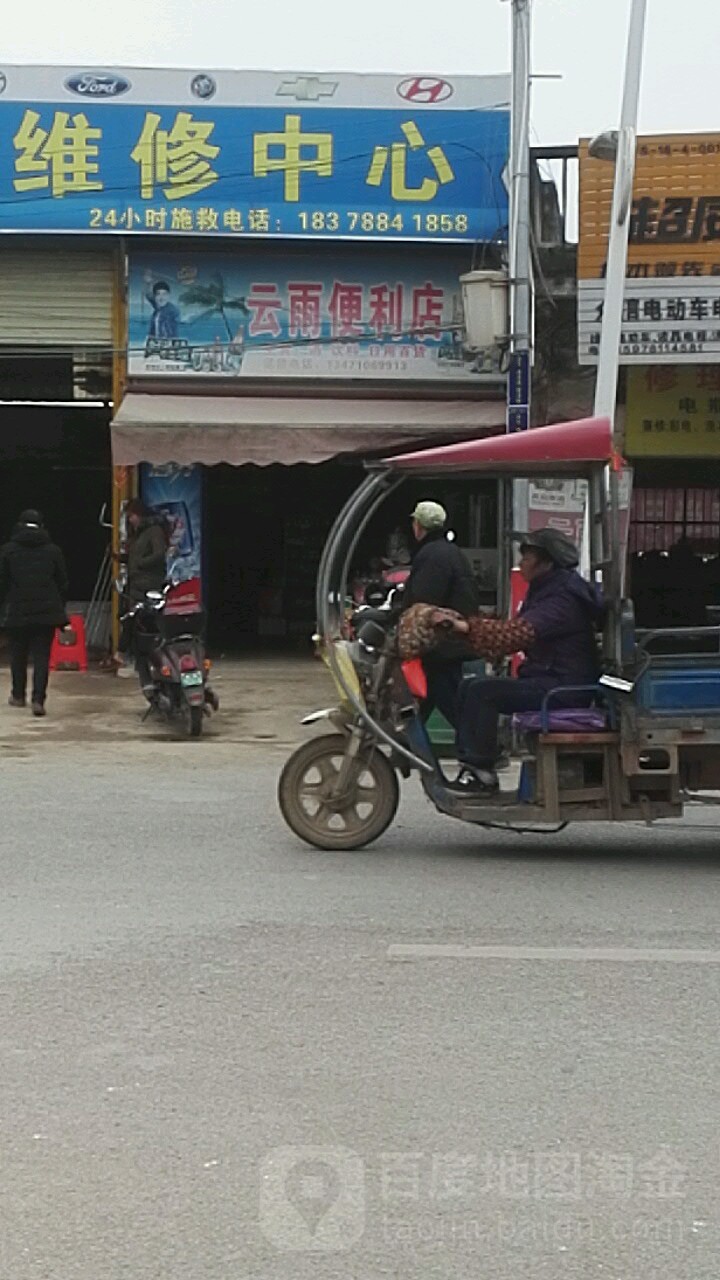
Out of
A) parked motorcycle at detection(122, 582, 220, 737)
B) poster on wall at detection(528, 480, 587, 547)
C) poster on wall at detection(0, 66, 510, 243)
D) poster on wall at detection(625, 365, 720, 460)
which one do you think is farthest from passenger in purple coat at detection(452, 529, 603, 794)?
poster on wall at detection(0, 66, 510, 243)

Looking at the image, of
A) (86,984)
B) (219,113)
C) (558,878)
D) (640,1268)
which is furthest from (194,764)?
(640,1268)

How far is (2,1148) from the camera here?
467 cm

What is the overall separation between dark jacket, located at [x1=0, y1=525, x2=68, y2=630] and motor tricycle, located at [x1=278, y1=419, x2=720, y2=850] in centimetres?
583

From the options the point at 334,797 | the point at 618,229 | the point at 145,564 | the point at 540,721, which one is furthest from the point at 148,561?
the point at 540,721

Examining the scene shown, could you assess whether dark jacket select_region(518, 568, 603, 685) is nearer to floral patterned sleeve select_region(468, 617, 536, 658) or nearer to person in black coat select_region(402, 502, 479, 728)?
floral patterned sleeve select_region(468, 617, 536, 658)

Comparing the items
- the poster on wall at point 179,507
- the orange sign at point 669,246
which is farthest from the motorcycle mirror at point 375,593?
the orange sign at point 669,246

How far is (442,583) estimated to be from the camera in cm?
882

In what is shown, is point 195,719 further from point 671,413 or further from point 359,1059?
point 359,1059

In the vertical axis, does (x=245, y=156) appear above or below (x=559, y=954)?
above

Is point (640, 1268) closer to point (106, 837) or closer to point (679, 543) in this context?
point (106, 837)

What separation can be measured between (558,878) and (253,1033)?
2.74 meters

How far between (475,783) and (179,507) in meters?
9.47

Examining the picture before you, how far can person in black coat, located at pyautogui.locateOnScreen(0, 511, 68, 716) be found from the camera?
1407 cm

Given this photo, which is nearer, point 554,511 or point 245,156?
point 554,511
